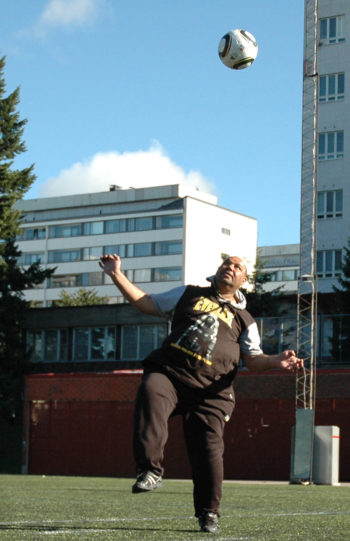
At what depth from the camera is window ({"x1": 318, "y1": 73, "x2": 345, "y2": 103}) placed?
57.0 meters

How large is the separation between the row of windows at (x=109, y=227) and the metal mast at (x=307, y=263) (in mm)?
58480

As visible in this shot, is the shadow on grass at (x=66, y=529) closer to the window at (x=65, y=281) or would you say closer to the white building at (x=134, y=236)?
the white building at (x=134, y=236)

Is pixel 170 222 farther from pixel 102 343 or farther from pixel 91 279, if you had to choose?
pixel 102 343

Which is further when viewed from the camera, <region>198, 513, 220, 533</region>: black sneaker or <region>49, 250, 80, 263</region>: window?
<region>49, 250, 80, 263</region>: window

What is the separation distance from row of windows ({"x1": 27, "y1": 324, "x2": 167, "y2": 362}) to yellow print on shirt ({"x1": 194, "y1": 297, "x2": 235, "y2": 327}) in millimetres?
44737

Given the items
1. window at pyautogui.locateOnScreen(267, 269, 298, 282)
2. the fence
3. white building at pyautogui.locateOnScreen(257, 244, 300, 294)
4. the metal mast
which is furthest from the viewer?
window at pyautogui.locateOnScreen(267, 269, 298, 282)

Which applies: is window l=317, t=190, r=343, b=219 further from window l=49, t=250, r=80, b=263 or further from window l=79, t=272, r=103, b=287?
window l=49, t=250, r=80, b=263

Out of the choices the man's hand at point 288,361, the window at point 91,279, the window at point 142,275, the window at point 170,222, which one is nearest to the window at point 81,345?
the window at point 142,275

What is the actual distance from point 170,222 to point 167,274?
4.92 m

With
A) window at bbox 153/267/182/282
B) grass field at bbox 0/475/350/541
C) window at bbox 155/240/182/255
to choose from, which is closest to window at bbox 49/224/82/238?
window at bbox 155/240/182/255

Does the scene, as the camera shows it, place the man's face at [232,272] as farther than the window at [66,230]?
No

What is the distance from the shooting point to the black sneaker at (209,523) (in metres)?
7.27

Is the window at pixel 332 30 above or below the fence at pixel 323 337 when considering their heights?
above

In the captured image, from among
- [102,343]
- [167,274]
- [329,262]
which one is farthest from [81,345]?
[167,274]
